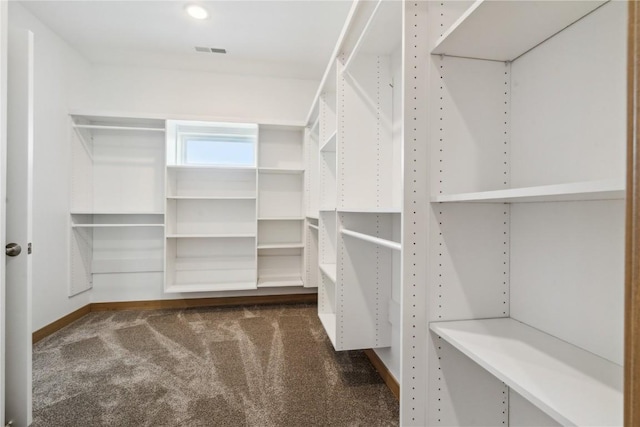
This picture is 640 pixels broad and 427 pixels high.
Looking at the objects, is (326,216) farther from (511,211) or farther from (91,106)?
(91,106)

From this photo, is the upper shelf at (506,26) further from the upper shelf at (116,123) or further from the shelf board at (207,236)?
the upper shelf at (116,123)

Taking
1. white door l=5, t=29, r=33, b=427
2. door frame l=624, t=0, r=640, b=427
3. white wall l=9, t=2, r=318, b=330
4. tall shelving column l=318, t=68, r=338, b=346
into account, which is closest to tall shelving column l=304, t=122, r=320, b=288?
white wall l=9, t=2, r=318, b=330

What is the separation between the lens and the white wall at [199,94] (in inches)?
123

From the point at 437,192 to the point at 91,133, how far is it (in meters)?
3.61

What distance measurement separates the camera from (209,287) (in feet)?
10.2

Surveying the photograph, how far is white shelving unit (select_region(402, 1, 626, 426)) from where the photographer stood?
Result: 0.73m

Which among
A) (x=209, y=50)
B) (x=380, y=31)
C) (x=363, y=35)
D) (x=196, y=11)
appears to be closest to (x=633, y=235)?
(x=363, y=35)

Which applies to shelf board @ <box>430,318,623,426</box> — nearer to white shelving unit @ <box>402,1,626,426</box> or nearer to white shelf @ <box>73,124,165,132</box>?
white shelving unit @ <box>402,1,626,426</box>

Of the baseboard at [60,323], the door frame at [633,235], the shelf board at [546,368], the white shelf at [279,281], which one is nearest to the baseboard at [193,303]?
the baseboard at [60,323]

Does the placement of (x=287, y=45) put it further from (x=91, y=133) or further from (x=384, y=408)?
(x=384, y=408)

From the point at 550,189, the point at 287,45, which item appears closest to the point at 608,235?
the point at 550,189

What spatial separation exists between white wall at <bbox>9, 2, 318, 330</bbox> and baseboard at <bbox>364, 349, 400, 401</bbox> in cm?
159

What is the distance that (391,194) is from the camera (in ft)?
5.99

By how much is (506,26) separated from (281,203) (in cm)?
283
